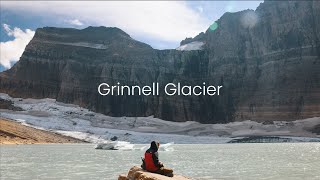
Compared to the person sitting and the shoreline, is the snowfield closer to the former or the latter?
the shoreline

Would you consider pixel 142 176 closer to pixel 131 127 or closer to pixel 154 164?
pixel 154 164

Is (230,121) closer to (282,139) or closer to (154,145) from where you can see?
(282,139)

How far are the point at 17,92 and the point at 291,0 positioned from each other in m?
123

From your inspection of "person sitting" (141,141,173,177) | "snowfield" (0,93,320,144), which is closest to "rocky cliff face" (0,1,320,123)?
"snowfield" (0,93,320,144)

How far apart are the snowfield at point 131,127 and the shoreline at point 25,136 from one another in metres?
10.2

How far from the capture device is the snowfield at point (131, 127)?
499 feet

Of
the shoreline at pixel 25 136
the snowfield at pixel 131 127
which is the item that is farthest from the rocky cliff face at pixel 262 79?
the shoreline at pixel 25 136

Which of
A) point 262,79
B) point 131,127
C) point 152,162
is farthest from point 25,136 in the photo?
point 152,162

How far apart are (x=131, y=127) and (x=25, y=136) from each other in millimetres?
63440

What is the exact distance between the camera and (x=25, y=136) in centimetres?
12125

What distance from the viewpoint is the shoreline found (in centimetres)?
11381

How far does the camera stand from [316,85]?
560 ft

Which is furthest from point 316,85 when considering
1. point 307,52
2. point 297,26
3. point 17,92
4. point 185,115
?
point 17,92

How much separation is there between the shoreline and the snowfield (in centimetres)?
1025
